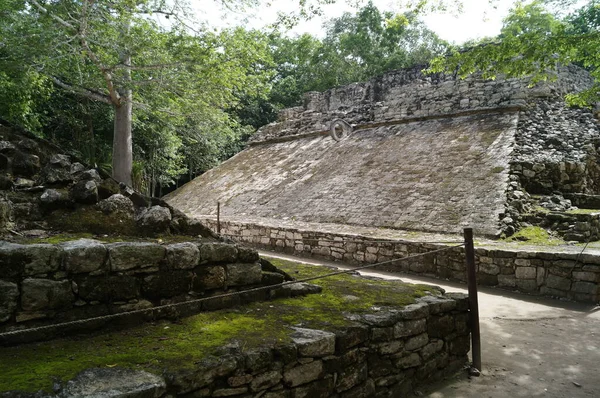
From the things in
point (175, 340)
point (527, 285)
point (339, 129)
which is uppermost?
point (339, 129)

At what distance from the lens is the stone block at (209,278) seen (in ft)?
9.45

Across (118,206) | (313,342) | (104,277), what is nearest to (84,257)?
(104,277)

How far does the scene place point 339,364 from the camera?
266cm

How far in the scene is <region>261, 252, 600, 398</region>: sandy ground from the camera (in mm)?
3279

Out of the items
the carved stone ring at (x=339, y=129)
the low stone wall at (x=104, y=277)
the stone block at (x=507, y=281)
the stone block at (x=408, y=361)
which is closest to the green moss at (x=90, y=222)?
the low stone wall at (x=104, y=277)

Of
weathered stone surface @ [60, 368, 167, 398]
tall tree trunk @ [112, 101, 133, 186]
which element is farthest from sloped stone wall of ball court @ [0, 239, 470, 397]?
tall tree trunk @ [112, 101, 133, 186]

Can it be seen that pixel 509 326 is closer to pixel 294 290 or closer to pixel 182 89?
pixel 294 290

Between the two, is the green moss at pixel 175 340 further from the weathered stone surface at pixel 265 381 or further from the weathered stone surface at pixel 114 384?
the weathered stone surface at pixel 265 381

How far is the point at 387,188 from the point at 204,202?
7161 millimetres

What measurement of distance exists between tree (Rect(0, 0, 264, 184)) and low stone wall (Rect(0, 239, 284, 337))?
8.77 meters

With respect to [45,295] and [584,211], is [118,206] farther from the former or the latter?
[584,211]

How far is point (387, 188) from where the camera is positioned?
973 cm

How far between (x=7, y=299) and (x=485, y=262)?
20.6ft

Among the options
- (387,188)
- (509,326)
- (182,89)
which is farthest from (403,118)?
(509,326)
